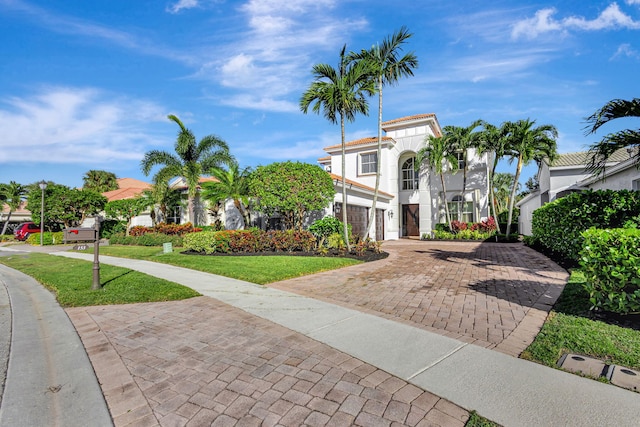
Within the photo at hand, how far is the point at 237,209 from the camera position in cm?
1792

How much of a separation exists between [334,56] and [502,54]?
19.4 ft

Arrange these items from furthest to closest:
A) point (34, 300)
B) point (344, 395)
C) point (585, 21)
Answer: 1. point (585, 21)
2. point (34, 300)
3. point (344, 395)

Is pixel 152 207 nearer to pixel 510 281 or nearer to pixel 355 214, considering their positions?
pixel 355 214

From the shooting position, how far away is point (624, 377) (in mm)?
2939

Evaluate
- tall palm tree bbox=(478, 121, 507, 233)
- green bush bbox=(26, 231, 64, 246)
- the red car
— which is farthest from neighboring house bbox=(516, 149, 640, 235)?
the red car

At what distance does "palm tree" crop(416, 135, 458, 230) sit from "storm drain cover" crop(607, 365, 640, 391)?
19717 mm

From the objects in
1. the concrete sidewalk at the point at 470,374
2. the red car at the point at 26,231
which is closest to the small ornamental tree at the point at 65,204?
the red car at the point at 26,231

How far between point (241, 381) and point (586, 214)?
34.6 feet

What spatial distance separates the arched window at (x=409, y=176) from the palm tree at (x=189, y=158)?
45.4 ft

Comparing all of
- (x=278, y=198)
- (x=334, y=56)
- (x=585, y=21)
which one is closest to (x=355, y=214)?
(x=278, y=198)

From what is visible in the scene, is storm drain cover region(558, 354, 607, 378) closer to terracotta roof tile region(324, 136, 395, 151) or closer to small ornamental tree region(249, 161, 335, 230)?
small ornamental tree region(249, 161, 335, 230)

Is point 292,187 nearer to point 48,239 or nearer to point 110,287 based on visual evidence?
point 110,287

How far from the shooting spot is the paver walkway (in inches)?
95.4

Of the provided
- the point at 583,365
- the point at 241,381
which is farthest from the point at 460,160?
the point at 241,381
